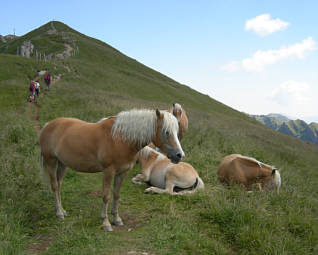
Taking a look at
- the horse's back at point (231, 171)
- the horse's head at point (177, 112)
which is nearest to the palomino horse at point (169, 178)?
the horse's back at point (231, 171)

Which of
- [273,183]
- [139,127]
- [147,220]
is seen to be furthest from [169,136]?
[273,183]

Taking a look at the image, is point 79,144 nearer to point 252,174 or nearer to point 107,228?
point 107,228

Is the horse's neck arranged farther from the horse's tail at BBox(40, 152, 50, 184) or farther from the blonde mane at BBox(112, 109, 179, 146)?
the horse's tail at BBox(40, 152, 50, 184)

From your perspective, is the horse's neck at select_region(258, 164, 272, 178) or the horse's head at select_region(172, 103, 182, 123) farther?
the horse's head at select_region(172, 103, 182, 123)

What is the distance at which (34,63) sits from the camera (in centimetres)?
3719

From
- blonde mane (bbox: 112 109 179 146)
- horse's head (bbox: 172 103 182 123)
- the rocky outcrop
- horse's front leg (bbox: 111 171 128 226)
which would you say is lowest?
horse's front leg (bbox: 111 171 128 226)

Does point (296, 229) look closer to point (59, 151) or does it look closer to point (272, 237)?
point (272, 237)

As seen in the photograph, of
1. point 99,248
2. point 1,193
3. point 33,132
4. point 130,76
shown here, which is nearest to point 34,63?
point 130,76

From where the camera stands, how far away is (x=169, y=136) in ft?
15.0

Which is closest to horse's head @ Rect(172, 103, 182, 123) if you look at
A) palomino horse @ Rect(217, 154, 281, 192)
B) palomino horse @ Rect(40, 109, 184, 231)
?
palomino horse @ Rect(217, 154, 281, 192)

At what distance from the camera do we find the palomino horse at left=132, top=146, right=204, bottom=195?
689cm

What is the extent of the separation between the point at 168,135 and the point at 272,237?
2.52 metres

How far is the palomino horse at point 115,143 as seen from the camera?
4641 mm

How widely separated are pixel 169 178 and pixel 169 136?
2649 mm
